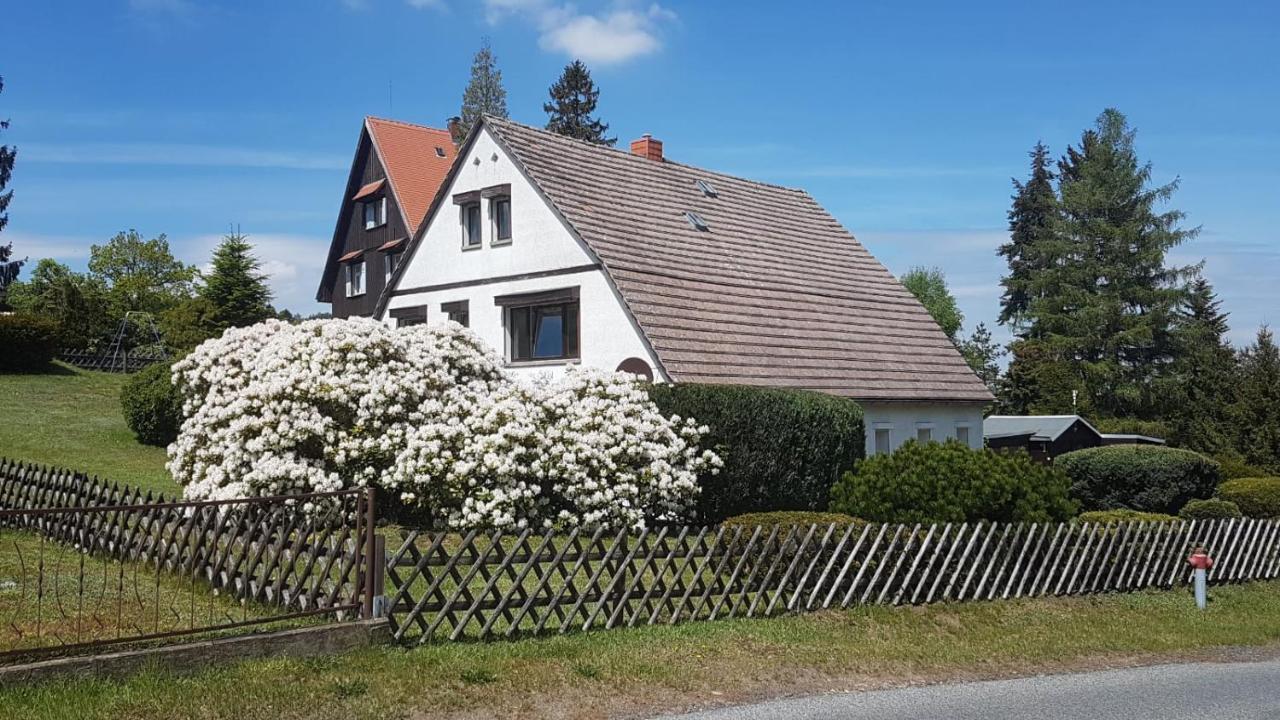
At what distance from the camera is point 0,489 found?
1791 cm

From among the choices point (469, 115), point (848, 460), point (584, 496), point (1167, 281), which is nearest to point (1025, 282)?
point (1167, 281)

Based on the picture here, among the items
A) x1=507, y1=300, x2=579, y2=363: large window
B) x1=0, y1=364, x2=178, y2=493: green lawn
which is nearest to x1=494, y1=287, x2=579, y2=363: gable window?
x1=507, y1=300, x2=579, y2=363: large window

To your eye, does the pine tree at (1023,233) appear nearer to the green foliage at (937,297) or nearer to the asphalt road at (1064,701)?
the green foliage at (937,297)

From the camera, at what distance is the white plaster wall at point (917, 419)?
2742 cm

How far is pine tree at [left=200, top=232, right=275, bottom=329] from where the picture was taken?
136 ft

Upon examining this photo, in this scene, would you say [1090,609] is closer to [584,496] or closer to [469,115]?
[584,496]

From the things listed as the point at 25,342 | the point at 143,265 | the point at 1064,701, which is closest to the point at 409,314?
the point at 25,342

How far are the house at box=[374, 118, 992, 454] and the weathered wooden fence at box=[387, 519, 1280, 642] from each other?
8227mm

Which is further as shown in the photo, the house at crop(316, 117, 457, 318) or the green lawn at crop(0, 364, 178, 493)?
the house at crop(316, 117, 457, 318)

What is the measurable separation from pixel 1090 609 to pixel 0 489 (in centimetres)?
1630

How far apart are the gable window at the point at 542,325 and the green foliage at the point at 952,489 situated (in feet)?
34.5

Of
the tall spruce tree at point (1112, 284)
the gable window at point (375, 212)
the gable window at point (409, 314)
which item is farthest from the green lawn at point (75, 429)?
the tall spruce tree at point (1112, 284)

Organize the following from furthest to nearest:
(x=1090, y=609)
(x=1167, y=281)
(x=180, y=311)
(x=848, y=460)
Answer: (x=1167, y=281), (x=180, y=311), (x=848, y=460), (x=1090, y=609)

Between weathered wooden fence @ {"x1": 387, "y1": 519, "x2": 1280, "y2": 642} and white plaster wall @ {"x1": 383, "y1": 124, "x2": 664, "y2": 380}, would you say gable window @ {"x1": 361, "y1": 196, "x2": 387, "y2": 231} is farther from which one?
weathered wooden fence @ {"x1": 387, "y1": 519, "x2": 1280, "y2": 642}
